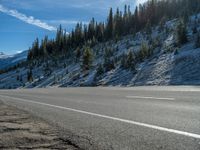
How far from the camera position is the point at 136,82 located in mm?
32312

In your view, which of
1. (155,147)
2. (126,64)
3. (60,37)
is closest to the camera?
(155,147)

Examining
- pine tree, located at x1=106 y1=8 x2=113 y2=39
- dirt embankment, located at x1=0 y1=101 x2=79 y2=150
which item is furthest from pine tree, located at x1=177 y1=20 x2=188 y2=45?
pine tree, located at x1=106 y1=8 x2=113 y2=39

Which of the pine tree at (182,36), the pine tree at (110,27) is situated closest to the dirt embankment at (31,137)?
the pine tree at (182,36)

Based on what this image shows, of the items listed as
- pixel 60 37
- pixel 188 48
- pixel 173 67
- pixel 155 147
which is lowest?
pixel 155 147

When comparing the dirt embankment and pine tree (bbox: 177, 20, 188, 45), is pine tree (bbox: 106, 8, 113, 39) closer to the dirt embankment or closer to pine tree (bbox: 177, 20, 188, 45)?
pine tree (bbox: 177, 20, 188, 45)

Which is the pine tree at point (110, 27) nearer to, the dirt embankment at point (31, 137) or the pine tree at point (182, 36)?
the pine tree at point (182, 36)

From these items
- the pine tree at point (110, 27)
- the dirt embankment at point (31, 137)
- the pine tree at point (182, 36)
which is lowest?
the dirt embankment at point (31, 137)

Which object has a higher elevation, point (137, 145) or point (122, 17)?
point (122, 17)

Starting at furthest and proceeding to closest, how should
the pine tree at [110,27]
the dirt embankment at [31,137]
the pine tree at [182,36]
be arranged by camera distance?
the pine tree at [110,27]
the pine tree at [182,36]
the dirt embankment at [31,137]

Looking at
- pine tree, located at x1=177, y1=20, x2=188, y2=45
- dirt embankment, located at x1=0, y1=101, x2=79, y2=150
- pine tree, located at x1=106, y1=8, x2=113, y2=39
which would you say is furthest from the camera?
pine tree, located at x1=106, y1=8, x2=113, y2=39

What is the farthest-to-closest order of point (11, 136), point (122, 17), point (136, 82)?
point (122, 17) → point (136, 82) → point (11, 136)

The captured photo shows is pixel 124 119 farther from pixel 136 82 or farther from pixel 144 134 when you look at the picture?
pixel 136 82

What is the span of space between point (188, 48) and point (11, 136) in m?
34.8

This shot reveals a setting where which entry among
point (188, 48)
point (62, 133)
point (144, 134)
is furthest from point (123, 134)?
point (188, 48)
